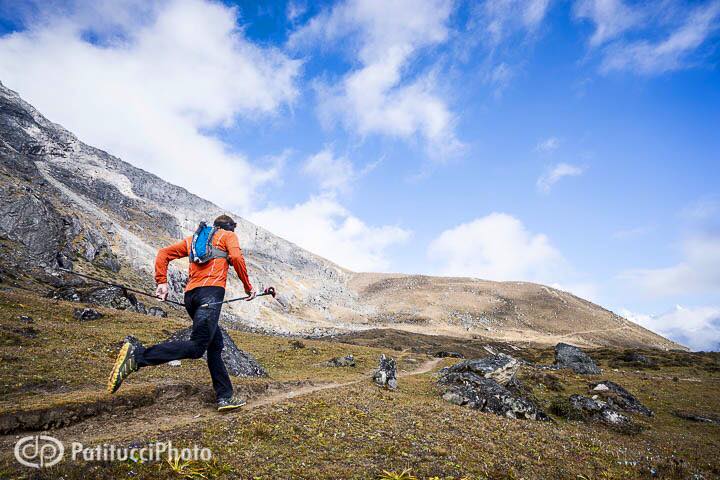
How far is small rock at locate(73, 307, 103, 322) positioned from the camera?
26062 mm

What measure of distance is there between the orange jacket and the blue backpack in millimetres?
95

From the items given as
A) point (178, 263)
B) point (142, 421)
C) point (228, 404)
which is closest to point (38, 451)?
point (142, 421)

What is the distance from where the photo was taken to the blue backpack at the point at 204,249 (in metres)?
8.93

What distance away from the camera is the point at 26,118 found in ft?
359

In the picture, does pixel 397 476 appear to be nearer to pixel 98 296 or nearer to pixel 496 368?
pixel 496 368

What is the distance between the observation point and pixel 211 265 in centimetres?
902

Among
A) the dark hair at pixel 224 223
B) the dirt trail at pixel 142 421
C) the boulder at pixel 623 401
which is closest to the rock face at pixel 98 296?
the dirt trail at pixel 142 421

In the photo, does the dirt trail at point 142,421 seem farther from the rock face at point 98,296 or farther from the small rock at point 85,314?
the rock face at point 98,296

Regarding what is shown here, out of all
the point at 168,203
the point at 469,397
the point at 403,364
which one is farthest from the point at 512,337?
the point at 168,203

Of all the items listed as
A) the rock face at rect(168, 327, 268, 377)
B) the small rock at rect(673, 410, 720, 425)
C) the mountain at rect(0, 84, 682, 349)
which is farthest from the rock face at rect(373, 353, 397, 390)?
the mountain at rect(0, 84, 682, 349)

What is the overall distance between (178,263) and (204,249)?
8975cm

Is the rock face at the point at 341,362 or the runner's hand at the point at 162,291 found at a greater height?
the runner's hand at the point at 162,291

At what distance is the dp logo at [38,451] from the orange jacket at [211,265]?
146 inches

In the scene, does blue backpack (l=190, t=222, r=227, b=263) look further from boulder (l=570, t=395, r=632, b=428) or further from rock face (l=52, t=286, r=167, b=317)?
rock face (l=52, t=286, r=167, b=317)
